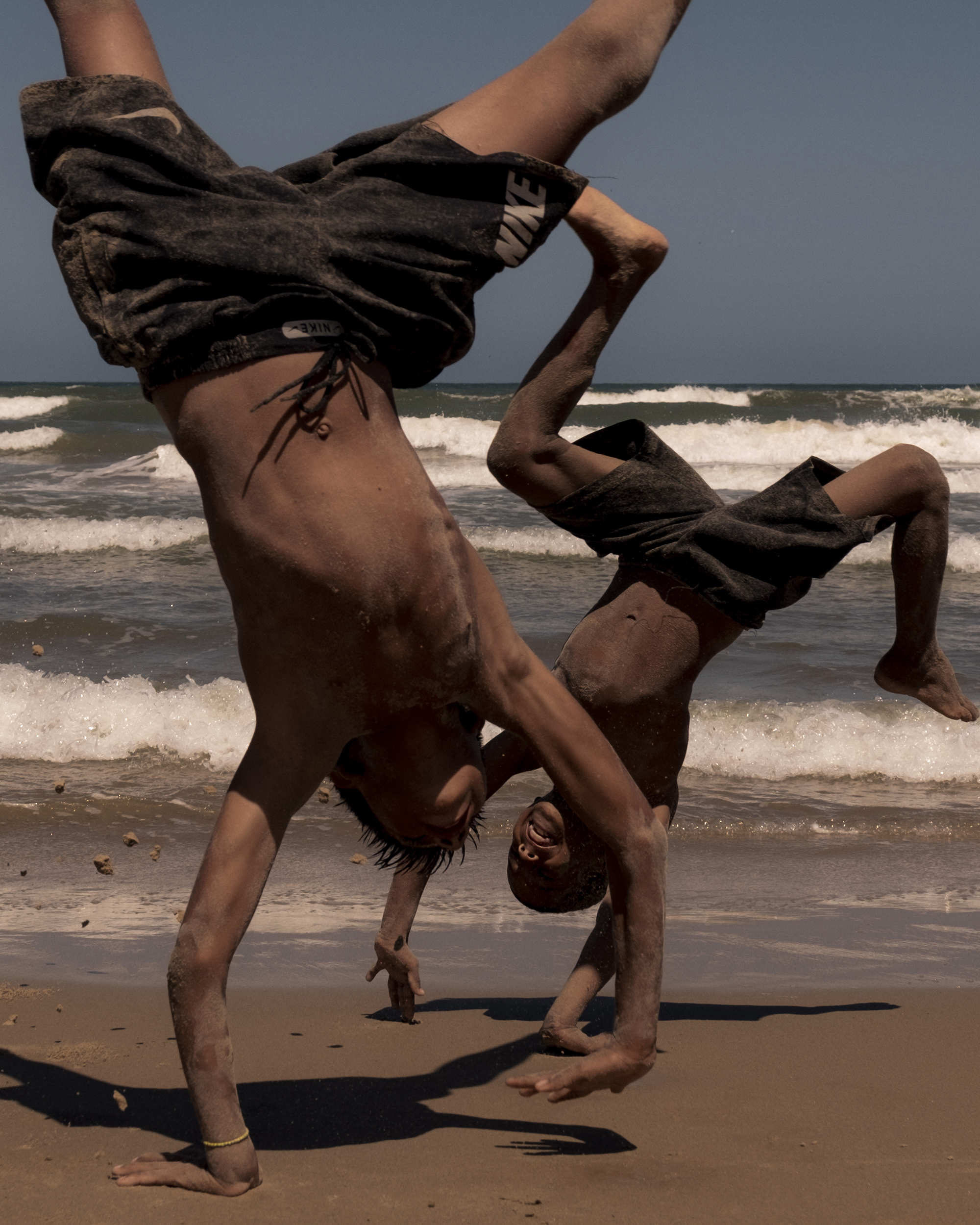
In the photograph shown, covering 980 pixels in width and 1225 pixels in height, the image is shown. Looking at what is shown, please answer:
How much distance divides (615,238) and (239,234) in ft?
3.27

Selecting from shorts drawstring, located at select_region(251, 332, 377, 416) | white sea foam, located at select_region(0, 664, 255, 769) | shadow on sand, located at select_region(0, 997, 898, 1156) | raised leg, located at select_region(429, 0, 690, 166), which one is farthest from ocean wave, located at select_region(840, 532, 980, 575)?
shorts drawstring, located at select_region(251, 332, 377, 416)

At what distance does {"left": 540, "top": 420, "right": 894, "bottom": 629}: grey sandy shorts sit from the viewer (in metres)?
3.13

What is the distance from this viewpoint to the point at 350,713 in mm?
2307

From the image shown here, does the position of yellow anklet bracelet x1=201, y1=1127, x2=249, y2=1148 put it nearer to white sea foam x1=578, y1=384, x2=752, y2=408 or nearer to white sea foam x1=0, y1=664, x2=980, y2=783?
white sea foam x1=0, y1=664, x2=980, y2=783

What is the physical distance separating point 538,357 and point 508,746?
1.04 meters

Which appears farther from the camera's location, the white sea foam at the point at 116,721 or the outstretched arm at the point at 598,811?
the white sea foam at the point at 116,721

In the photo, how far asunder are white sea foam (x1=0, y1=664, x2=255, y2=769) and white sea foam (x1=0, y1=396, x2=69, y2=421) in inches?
918

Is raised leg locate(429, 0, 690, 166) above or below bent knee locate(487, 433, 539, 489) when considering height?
above

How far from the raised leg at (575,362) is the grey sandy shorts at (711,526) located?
0.33 feet

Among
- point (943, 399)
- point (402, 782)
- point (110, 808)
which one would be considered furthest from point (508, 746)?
point (943, 399)

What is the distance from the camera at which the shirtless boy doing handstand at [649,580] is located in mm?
3139

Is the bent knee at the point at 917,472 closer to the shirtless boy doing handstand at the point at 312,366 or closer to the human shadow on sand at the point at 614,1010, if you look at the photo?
the shirtless boy doing handstand at the point at 312,366

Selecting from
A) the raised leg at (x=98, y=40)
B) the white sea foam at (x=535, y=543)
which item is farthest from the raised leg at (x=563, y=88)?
the white sea foam at (x=535, y=543)

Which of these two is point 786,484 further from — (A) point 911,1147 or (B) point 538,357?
(A) point 911,1147
